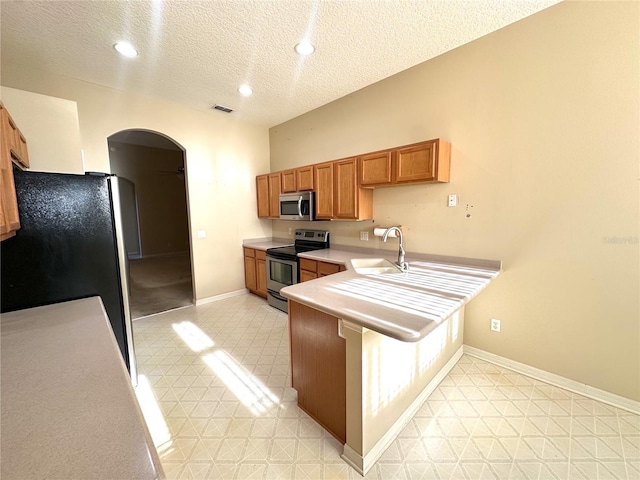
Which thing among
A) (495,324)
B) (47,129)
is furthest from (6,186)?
(495,324)

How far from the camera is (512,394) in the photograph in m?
2.05

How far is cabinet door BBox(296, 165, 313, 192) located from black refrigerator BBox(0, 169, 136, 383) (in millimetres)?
2175

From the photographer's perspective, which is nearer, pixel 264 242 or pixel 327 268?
pixel 327 268

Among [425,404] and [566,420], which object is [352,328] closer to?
[425,404]

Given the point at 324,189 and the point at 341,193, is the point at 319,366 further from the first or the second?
the point at 324,189

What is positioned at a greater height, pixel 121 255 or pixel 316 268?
pixel 121 255

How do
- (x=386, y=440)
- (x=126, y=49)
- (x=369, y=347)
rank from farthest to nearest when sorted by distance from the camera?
(x=126, y=49), (x=386, y=440), (x=369, y=347)

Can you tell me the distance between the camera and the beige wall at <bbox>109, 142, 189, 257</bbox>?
7.68 m

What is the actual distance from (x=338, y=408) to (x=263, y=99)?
351cm

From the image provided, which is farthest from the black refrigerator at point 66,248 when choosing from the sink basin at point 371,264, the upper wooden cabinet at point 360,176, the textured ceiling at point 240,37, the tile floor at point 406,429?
the upper wooden cabinet at point 360,176

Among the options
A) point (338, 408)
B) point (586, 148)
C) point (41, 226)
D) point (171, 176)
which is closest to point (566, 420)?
point (338, 408)

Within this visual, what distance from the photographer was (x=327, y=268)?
3074mm

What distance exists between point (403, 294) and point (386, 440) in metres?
0.89

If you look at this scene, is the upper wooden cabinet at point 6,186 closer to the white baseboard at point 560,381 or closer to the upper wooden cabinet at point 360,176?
the upper wooden cabinet at point 360,176
